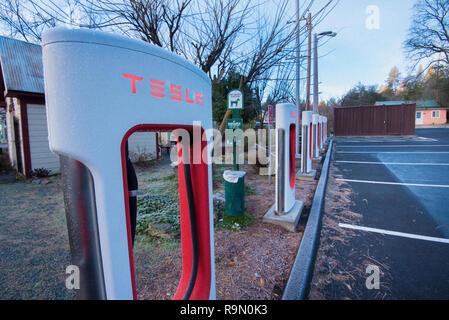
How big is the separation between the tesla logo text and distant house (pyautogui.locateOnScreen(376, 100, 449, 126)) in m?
51.0

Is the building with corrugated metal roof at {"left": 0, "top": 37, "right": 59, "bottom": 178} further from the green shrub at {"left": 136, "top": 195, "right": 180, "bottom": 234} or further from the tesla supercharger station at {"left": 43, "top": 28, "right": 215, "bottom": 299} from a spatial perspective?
the tesla supercharger station at {"left": 43, "top": 28, "right": 215, "bottom": 299}

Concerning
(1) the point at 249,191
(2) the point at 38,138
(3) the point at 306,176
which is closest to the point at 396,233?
(1) the point at 249,191

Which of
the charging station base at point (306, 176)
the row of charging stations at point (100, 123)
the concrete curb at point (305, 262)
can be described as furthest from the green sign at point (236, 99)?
the row of charging stations at point (100, 123)

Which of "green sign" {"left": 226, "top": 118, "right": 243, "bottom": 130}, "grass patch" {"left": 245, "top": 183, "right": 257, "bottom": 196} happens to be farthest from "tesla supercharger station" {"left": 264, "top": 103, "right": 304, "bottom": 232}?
"grass patch" {"left": 245, "top": 183, "right": 257, "bottom": 196}

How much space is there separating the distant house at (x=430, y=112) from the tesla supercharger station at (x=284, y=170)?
1893 inches

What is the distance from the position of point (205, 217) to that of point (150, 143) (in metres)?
10.7

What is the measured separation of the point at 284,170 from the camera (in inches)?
161

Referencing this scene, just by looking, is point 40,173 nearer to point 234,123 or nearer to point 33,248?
point 33,248

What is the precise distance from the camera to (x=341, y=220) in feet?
14.2

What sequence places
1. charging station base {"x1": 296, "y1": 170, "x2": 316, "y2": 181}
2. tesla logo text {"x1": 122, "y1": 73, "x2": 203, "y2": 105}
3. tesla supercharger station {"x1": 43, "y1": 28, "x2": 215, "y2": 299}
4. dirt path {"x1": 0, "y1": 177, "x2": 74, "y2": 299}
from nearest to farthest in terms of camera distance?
tesla supercharger station {"x1": 43, "y1": 28, "x2": 215, "y2": 299}
tesla logo text {"x1": 122, "y1": 73, "x2": 203, "y2": 105}
dirt path {"x1": 0, "y1": 177, "x2": 74, "y2": 299}
charging station base {"x1": 296, "y1": 170, "x2": 316, "y2": 181}

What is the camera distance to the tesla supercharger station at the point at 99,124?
0.91m

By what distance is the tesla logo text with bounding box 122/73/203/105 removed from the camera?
1.08 meters
